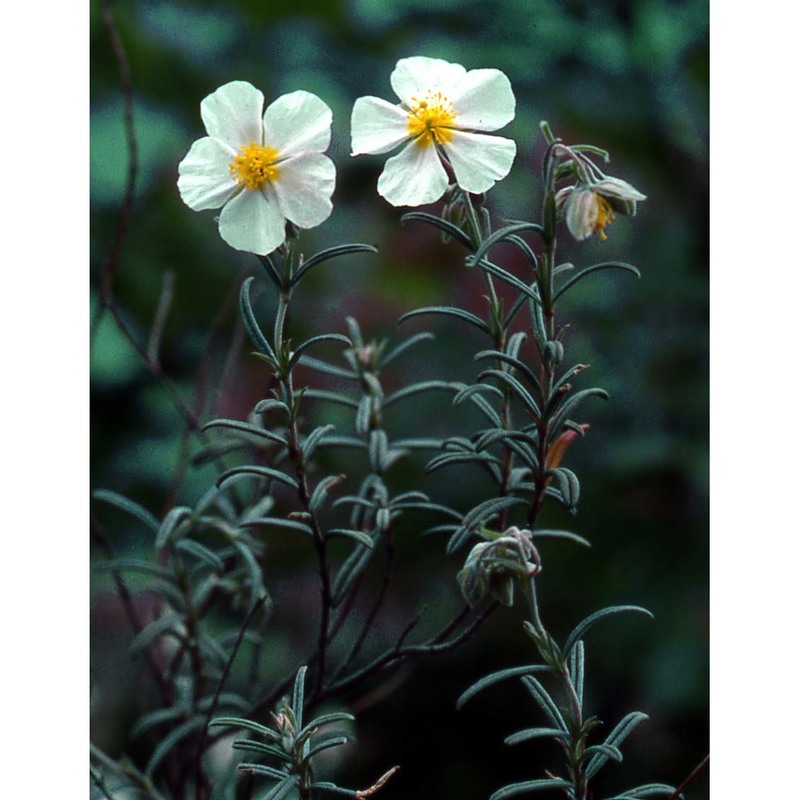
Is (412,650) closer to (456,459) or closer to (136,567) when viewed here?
(456,459)

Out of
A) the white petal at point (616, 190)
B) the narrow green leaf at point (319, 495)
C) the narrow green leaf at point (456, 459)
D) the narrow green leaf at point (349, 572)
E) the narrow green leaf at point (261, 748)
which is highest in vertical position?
the white petal at point (616, 190)

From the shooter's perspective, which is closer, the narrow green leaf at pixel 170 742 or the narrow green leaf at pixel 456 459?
the narrow green leaf at pixel 456 459

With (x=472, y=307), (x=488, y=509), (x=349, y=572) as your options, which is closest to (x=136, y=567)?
(x=349, y=572)

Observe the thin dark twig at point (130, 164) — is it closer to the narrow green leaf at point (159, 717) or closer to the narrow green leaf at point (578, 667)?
the narrow green leaf at point (159, 717)

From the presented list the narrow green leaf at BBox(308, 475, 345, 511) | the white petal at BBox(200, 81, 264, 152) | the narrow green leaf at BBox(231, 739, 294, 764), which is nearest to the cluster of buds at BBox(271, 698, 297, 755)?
the narrow green leaf at BBox(231, 739, 294, 764)

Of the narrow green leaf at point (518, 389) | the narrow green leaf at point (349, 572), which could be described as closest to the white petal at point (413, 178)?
the narrow green leaf at point (518, 389)
